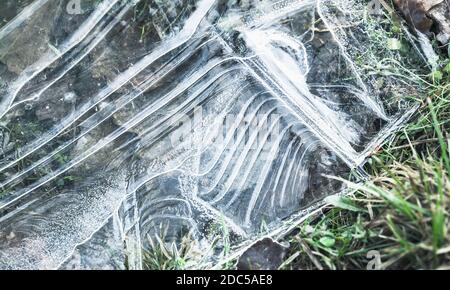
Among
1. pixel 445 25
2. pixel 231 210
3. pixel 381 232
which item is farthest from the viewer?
pixel 445 25

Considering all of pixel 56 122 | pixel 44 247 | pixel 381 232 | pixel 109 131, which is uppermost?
pixel 56 122

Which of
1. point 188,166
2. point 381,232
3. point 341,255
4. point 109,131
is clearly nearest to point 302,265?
point 341,255

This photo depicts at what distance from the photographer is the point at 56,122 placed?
227cm

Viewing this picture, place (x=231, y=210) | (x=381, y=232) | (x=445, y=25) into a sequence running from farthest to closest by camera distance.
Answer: (x=445, y=25), (x=231, y=210), (x=381, y=232)

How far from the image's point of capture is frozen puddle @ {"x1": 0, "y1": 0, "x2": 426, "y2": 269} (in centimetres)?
222

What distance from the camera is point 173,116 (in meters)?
2.30

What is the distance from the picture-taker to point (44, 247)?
223 cm

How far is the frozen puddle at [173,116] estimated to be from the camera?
222 centimetres

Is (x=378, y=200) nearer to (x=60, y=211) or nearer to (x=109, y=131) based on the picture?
(x=109, y=131)

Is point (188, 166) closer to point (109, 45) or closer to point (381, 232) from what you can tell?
point (109, 45)

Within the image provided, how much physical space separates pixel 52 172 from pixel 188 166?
618 millimetres

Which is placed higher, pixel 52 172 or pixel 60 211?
pixel 52 172

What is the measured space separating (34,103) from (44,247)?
2.08 feet

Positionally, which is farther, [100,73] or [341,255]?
[100,73]
